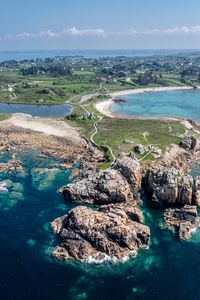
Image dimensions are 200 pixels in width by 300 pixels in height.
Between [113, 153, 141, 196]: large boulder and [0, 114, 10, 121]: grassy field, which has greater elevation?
[113, 153, 141, 196]: large boulder

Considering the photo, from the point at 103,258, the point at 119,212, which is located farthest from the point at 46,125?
the point at 103,258

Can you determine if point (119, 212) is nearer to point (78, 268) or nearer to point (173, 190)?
point (78, 268)

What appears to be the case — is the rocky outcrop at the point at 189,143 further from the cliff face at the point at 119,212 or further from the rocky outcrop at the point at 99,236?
the rocky outcrop at the point at 99,236

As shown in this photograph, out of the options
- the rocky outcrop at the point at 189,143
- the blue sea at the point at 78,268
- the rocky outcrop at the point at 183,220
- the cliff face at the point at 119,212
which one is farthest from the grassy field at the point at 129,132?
the blue sea at the point at 78,268

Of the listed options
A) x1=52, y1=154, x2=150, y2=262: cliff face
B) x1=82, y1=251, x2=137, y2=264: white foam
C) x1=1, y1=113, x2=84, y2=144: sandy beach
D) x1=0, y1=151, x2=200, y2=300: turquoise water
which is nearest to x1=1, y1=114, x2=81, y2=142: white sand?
x1=1, y1=113, x2=84, y2=144: sandy beach

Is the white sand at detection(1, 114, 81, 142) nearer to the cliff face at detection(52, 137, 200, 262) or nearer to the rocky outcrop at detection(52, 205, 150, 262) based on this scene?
the cliff face at detection(52, 137, 200, 262)

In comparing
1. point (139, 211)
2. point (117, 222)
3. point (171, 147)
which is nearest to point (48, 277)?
point (117, 222)
